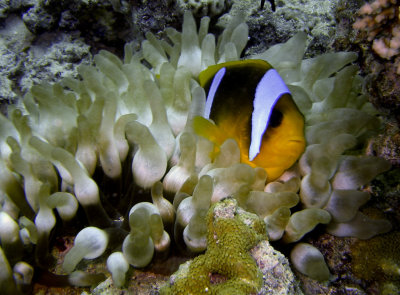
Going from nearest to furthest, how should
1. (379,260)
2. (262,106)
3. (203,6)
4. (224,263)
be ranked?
(224,263) → (379,260) → (262,106) → (203,6)

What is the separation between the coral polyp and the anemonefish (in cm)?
9

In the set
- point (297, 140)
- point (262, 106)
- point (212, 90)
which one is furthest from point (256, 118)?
point (212, 90)

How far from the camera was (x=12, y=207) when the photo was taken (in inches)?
62.4

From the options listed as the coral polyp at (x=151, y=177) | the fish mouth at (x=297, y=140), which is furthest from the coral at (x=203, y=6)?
the fish mouth at (x=297, y=140)

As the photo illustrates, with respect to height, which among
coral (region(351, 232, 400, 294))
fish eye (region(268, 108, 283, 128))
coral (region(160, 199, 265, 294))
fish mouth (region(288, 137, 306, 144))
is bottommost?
coral (region(351, 232, 400, 294))

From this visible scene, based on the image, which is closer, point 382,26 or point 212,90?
point 382,26

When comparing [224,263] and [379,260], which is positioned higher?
[224,263]

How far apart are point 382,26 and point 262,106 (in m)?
0.68

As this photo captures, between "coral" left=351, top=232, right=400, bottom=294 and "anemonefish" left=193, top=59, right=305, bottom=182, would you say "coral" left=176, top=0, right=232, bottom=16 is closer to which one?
"anemonefish" left=193, top=59, right=305, bottom=182

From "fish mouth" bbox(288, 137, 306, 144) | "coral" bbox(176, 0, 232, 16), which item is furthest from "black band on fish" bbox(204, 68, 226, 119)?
"coral" bbox(176, 0, 232, 16)

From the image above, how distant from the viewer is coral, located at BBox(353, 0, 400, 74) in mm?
1438

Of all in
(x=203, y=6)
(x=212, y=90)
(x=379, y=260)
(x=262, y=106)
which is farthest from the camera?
(x=203, y=6)

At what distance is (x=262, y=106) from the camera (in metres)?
1.61

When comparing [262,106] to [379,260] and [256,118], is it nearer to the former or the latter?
[256,118]
